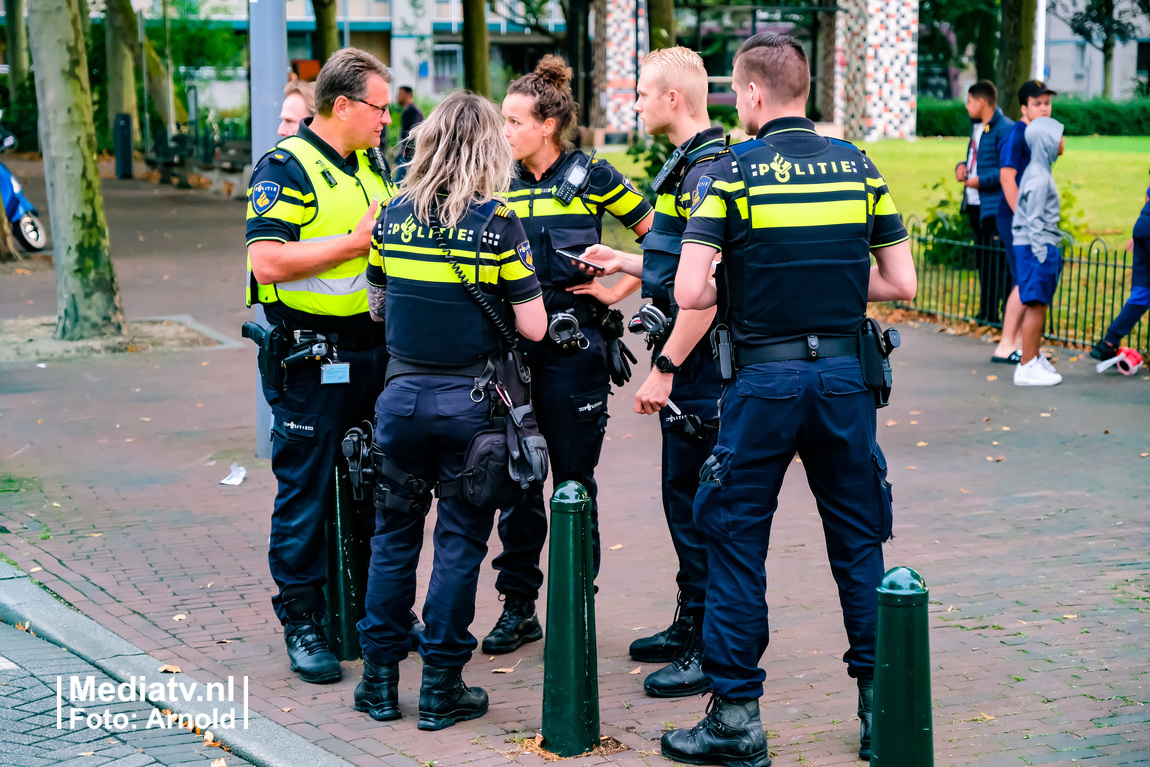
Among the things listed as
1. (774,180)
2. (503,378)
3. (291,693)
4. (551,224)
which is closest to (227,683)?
(291,693)

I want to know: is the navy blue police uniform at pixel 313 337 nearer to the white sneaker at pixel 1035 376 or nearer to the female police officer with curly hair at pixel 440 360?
the female police officer with curly hair at pixel 440 360

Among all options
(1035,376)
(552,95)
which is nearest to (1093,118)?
(1035,376)

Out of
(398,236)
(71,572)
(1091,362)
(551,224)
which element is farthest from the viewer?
(1091,362)

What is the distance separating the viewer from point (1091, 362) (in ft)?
34.7

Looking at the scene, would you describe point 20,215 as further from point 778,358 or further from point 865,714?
point 865,714

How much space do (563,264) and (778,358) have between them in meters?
1.19

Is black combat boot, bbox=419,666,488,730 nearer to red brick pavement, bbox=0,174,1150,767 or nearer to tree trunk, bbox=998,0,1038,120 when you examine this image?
red brick pavement, bbox=0,174,1150,767

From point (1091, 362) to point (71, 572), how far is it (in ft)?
26.2

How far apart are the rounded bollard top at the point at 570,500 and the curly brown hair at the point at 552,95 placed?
1.51 meters

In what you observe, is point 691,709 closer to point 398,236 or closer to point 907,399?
point 398,236

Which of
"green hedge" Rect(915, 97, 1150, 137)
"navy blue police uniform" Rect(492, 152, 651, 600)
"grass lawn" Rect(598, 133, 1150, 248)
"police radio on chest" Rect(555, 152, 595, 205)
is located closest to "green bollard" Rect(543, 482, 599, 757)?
"navy blue police uniform" Rect(492, 152, 651, 600)

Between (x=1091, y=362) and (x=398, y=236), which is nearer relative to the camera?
(x=398, y=236)

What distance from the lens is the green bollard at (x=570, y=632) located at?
158 inches

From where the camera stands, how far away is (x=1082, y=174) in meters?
24.5
